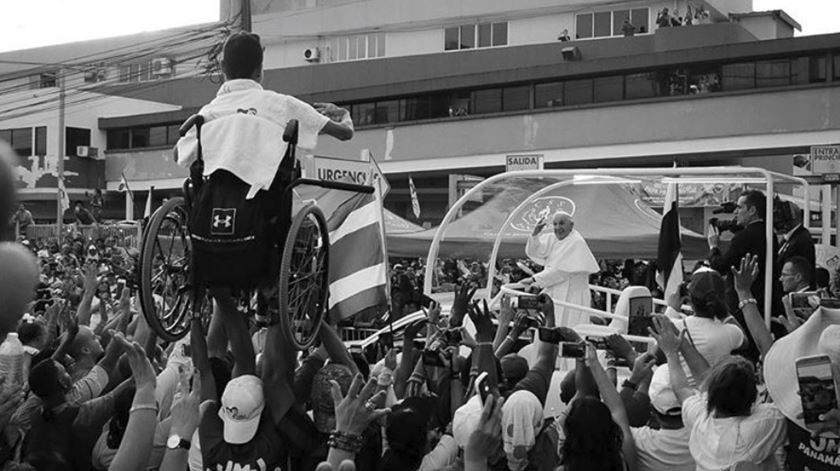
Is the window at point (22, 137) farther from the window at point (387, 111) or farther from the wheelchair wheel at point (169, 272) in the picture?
the wheelchair wheel at point (169, 272)

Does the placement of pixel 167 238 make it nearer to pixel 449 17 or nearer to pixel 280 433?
pixel 280 433

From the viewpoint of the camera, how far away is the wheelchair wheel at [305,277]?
4797 millimetres

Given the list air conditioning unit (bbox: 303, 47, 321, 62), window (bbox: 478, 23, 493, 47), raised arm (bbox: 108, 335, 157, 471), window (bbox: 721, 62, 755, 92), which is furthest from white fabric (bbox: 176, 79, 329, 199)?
air conditioning unit (bbox: 303, 47, 321, 62)

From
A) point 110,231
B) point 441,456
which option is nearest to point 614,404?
point 441,456

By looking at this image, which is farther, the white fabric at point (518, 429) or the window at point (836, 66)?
the window at point (836, 66)

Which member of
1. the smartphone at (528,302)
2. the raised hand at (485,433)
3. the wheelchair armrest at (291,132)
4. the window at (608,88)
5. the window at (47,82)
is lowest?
the raised hand at (485,433)

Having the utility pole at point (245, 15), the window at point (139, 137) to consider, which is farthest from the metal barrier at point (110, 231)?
the window at point (139, 137)

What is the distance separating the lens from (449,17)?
4284 centimetres

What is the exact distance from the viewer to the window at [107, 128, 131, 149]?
4722 cm

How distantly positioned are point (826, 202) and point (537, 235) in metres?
2.83

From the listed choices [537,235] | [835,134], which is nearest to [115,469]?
[537,235]

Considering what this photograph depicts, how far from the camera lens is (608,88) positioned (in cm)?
3444

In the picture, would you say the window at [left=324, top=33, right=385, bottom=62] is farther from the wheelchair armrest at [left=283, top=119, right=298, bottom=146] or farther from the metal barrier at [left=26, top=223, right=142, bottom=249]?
the wheelchair armrest at [left=283, top=119, right=298, bottom=146]

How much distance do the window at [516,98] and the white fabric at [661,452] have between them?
3186 cm
